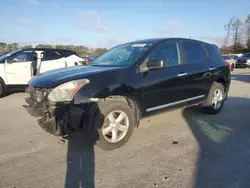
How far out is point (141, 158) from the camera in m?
3.36

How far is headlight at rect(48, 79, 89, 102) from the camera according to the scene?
10.7 ft

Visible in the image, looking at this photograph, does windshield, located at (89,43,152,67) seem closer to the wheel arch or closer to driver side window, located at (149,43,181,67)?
driver side window, located at (149,43,181,67)

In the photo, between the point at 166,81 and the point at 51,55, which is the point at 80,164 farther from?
the point at 51,55

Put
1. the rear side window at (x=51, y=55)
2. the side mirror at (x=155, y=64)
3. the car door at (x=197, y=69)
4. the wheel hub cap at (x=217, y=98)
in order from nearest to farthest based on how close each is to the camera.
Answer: the side mirror at (x=155, y=64)
the car door at (x=197, y=69)
the wheel hub cap at (x=217, y=98)
the rear side window at (x=51, y=55)

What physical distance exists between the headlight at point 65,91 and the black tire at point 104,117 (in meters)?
0.42

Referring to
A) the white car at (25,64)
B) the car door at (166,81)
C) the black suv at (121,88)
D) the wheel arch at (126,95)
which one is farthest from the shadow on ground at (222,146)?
the white car at (25,64)

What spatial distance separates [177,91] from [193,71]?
0.63 metres

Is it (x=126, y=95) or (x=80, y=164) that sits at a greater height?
(x=126, y=95)

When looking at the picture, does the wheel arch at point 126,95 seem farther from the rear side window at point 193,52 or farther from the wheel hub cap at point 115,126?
the rear side window at point 193,52

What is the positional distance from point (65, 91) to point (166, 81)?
1838 mm

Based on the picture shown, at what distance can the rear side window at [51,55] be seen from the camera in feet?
29.7

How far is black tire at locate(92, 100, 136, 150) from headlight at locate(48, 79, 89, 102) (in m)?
0.42

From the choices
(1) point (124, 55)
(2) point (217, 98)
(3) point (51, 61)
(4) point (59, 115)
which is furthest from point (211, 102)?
(3) point (51, 61)

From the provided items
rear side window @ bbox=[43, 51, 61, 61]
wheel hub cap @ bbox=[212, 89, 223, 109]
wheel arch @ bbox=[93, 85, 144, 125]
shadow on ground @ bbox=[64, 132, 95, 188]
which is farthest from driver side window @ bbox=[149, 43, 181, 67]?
rear side window @ bbox=[43, 51, 61, 61]
